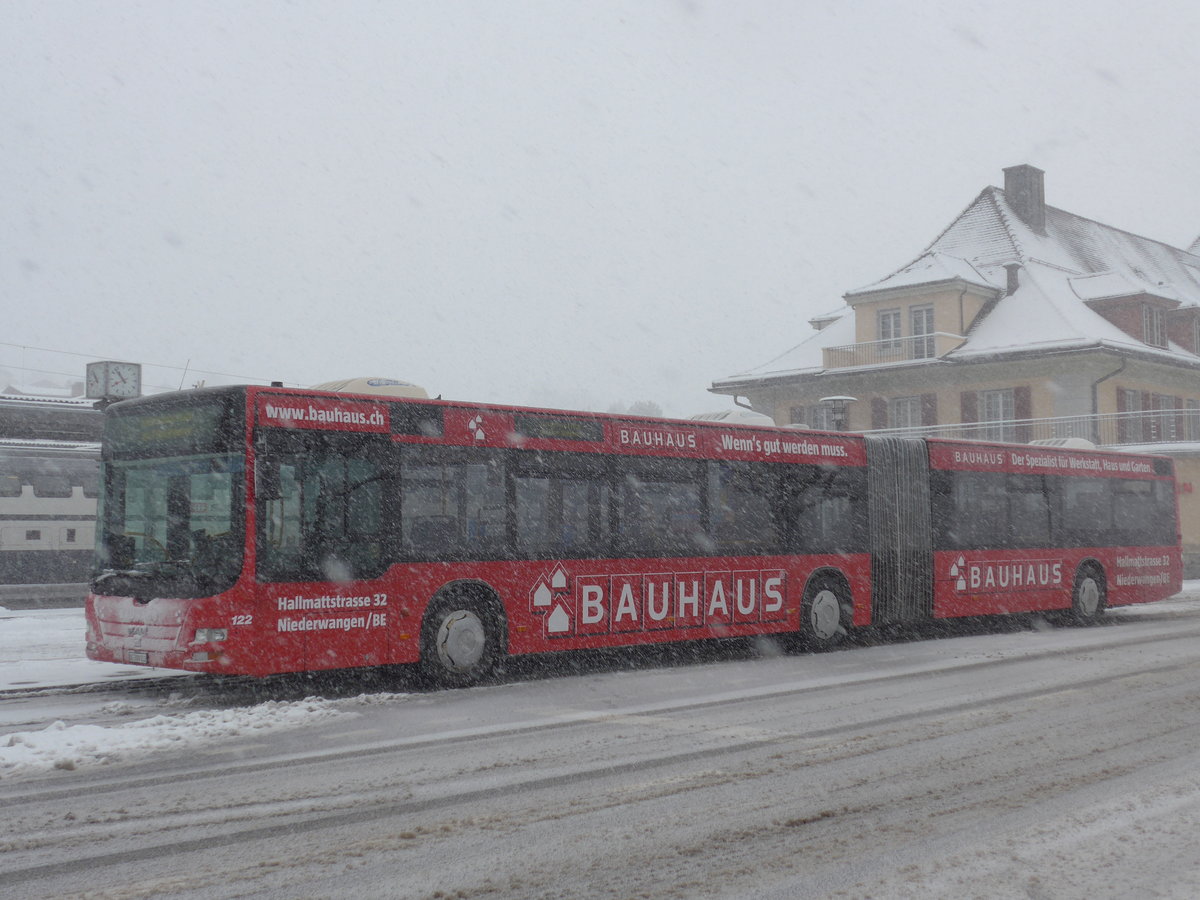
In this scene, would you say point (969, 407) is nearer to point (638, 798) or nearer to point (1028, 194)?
point (1028, 194)

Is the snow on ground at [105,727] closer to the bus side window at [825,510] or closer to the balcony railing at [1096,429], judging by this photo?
the bus side window at [825,510]

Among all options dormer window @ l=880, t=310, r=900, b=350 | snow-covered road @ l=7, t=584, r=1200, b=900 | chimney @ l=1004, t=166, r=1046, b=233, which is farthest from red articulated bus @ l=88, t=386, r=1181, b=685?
chimney @ l=1004, t=166, r=1046, b=233

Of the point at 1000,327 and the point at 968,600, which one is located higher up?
the point at 1000,327

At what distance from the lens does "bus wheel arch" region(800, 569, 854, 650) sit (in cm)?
1501

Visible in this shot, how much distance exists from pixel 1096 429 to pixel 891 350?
7.04 metres

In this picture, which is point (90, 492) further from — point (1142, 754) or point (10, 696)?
point (1142, 754)

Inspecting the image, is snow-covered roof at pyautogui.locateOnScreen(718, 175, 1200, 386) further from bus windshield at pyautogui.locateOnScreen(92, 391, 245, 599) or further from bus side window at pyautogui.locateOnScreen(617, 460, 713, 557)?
bus windshield at pyautogui.locateOnScreen(92, 391, 245, 599)

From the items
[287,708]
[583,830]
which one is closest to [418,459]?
[287,708]

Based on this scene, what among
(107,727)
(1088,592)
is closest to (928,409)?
(1088,592)

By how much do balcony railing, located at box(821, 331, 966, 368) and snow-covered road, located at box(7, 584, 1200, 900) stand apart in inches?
1131

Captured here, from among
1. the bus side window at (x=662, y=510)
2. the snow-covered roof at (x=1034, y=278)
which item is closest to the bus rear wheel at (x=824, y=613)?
the bus side window at (x=662, y=510)

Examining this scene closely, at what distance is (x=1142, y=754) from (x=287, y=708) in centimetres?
628

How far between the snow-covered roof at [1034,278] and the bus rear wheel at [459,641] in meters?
28.3

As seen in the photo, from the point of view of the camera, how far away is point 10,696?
10.9 meters
